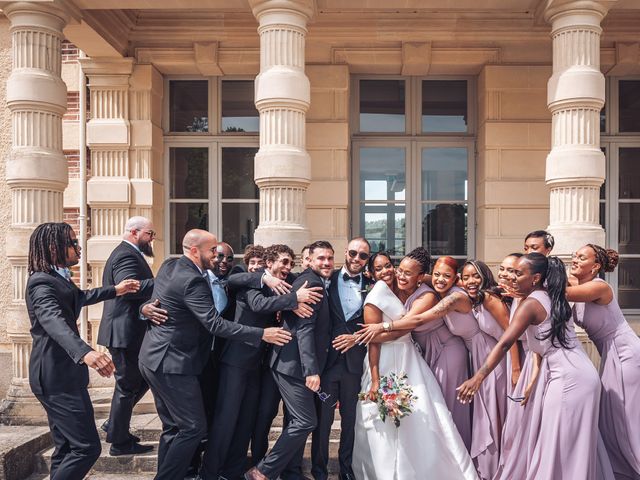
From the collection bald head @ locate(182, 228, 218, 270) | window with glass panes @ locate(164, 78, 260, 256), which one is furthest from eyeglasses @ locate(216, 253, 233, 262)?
window with glass panes @ locate(164, 78, 260, 256)

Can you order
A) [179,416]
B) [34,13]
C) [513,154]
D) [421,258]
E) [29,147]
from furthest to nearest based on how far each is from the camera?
[513,154] < [29,147] < [34,13] < [421,258] < [179,416]

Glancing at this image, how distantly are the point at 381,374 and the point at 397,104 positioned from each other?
15.7ft

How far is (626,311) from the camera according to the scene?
27.5 feet

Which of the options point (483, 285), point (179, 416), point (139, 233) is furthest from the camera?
point (139, 233)

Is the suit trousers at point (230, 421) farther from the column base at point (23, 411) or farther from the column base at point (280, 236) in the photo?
the column base at point (23, 411)

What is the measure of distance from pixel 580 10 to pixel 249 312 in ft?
14.1

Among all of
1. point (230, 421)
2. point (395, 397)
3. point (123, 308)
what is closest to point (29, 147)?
point (123, 308)

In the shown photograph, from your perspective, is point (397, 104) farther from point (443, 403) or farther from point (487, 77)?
point (443, 403)

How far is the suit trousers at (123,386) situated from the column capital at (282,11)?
3.31 m

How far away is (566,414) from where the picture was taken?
4.27 metres

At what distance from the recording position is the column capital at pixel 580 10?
613cm

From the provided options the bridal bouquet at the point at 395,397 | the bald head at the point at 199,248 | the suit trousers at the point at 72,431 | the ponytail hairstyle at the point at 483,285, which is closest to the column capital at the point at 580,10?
the ponytail hairstyle at the point at 483,285

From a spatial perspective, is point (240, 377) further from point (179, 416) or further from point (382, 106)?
point (382, 106)

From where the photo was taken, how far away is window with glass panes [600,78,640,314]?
8.40 m
